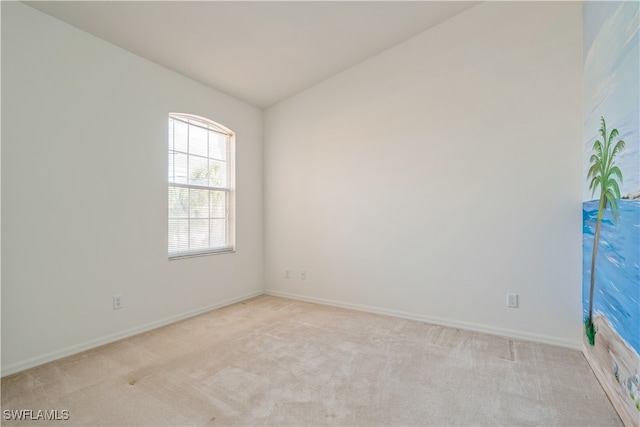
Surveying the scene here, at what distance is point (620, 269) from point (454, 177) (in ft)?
4.89

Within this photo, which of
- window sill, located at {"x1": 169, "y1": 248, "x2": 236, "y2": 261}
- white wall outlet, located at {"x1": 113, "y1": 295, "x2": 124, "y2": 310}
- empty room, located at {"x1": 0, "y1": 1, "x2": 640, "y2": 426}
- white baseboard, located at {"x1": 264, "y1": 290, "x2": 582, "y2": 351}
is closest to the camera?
empty room, located at {"x1": 0, "y1": 1, "x2": 640, "y2": 426}

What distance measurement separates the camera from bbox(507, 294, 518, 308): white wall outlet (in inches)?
107

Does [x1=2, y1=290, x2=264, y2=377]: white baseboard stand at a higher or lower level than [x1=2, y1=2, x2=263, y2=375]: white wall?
lower

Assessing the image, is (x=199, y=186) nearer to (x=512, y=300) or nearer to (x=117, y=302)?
(x=117, y=302)

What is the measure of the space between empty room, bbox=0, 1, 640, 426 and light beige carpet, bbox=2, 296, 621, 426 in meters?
0.02

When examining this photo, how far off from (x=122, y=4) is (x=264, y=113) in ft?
7.13

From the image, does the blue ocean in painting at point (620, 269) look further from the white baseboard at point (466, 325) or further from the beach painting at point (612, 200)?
the white baseboard at point (466, 325)

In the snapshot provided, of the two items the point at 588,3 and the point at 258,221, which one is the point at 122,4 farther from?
the point at 588,3

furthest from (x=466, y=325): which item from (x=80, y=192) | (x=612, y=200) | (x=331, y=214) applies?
(x=80, y=192)

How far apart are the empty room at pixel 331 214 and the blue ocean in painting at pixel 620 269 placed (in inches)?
0.8

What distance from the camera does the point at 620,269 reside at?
1.73 m

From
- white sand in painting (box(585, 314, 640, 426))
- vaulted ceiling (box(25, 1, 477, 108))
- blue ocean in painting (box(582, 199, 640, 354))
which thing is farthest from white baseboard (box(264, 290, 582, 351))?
vaulted ceiling (box(25, 1, 477, 108))

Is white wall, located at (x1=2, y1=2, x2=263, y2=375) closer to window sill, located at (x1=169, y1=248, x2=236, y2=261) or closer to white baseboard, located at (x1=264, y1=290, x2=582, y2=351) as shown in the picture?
window sill, located at (x1=169, y1=248, x2=236, y2=261)

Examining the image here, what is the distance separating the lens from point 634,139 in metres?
1.59
